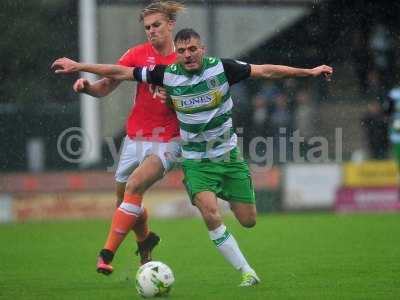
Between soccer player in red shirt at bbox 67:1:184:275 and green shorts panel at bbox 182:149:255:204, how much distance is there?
0.36 m

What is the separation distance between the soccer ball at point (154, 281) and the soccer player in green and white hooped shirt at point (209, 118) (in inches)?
21.6

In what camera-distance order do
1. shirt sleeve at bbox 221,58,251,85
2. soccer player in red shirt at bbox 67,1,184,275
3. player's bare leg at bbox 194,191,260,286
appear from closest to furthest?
player's bare leg at bbox 194,191,260,286, shirt sleeve at bbox 221,58,251,85, soccer player in red shirt at bbox 67,1,184,275

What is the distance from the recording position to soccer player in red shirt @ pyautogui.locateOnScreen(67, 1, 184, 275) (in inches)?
297

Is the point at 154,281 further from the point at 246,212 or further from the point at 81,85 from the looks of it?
the point at 81,85

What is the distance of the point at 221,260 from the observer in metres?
9.16

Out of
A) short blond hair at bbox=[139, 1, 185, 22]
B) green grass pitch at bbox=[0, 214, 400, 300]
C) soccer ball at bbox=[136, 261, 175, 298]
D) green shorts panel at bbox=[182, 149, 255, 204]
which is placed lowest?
green grass pitch at bbox=[0, 214, 400, 300]

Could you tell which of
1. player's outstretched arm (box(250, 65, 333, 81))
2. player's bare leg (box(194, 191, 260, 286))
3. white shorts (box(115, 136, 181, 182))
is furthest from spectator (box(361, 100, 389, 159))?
player's bare leg (box(194, 191, 260, 286))

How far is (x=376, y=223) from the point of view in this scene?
1323 cm

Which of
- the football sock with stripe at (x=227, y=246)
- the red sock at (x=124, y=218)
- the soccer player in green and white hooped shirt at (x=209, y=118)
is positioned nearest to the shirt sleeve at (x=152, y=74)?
the soccer player in green and white hooped shirt at (x=209, y=118)

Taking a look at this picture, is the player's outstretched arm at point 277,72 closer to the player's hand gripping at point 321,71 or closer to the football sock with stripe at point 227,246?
the player's hand gripping at point 321,71

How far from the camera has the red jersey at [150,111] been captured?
25.4 feet

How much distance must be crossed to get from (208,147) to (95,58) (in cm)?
846

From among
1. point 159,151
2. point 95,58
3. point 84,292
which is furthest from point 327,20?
point 84,292

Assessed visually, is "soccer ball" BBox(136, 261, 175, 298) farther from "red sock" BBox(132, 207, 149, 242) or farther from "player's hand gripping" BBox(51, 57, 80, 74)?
"player's hand gripping" BBox(51, 57, 80, 74)
